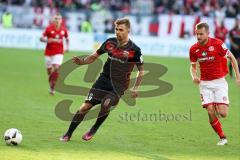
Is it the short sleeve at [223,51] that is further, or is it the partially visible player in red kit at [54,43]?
the partially visible player in red kit at [54,43]

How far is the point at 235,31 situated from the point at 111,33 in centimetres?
1390

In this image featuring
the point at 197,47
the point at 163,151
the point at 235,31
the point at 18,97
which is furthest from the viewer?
the point at 235,31

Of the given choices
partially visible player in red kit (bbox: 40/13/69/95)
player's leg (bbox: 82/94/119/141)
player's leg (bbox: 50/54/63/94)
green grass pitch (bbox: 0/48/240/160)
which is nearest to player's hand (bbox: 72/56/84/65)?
player's leg (bbox: 82/94/119/141)

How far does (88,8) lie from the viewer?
1724 inches

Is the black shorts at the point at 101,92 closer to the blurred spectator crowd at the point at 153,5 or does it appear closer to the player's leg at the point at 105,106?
the player's leg at the point at 105,106

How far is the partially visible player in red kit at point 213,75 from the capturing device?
12.4 metres

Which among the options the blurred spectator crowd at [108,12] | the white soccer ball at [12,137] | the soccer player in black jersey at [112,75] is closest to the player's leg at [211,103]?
the soccer player in black jersey at [112,75]

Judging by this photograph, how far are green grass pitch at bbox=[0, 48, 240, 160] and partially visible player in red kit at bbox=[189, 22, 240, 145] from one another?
0.64 meters

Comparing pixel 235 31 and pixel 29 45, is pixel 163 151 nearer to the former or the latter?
pixel 235 31

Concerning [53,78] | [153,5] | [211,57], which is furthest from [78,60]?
[153,5]

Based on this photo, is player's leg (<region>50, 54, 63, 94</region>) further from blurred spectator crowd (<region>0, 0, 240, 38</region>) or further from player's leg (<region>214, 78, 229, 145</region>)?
blurred spectator crowd (<region>0, 0, 240, 38</region>)

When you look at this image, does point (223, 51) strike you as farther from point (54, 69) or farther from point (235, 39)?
point (235, 39)

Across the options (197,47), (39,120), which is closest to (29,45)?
(39,120)

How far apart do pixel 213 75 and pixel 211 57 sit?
35 cm
